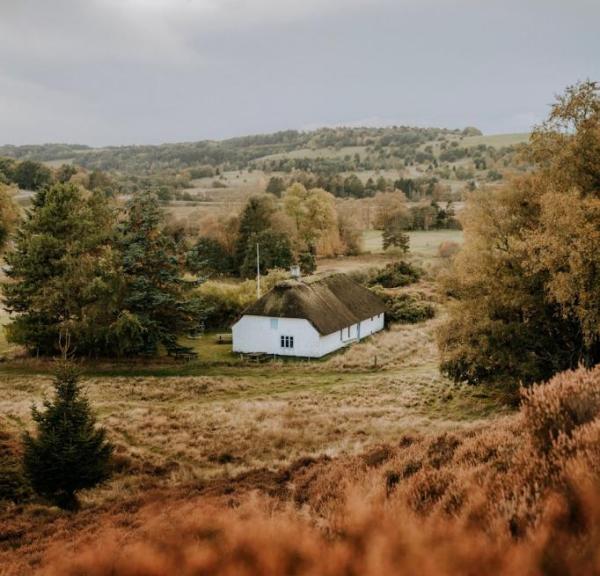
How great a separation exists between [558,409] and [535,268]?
480 inches

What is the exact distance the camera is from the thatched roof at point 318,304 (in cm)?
3800

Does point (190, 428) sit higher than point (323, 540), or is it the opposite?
point (323, 540)

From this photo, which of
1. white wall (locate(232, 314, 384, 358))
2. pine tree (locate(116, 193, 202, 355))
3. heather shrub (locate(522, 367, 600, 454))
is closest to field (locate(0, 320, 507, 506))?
white wall (locate(232, 314, 384, 358))

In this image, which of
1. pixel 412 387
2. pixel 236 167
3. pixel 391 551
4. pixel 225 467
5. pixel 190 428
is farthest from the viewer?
pixel 236 167

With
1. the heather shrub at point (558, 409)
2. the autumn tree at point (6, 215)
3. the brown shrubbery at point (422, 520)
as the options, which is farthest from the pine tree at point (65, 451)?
the autumn tree at point (6, 215)

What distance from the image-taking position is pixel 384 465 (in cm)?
1008

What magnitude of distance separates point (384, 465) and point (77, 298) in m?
29.8

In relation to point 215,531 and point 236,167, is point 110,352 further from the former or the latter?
point 236,167

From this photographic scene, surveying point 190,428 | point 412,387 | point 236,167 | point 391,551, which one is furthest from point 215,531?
point 236,167

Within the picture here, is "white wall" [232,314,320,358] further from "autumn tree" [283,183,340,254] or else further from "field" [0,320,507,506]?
"autumn tree" [283,183,340,254]

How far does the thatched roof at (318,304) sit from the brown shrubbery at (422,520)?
90.9ft

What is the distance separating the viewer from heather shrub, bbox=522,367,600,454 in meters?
7.91

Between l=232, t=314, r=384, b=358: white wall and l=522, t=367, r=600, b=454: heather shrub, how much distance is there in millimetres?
28476

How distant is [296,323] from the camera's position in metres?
37.7
